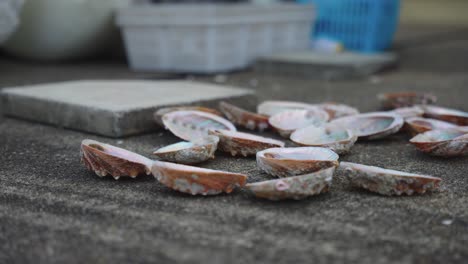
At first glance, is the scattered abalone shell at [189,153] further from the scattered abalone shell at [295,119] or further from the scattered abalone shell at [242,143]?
the scattered abalone shell at [295,119]

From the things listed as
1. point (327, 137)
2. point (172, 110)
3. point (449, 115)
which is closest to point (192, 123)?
point (172, 110)

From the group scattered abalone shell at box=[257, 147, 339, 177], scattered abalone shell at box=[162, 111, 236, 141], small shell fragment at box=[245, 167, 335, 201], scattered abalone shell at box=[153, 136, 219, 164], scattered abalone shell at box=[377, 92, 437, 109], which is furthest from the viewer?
scattered abalone shell at box=[377, 92, 437, 109]

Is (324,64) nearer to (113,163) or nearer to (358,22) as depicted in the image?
(358,22)

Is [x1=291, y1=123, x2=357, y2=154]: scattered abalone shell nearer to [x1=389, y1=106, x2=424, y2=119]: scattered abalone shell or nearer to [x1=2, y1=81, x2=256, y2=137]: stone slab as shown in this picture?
[x1=389, y1=106, x2=424, y2=119]: scattered abalone shell

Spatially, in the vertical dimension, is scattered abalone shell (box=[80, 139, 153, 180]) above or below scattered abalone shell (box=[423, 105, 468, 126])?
below

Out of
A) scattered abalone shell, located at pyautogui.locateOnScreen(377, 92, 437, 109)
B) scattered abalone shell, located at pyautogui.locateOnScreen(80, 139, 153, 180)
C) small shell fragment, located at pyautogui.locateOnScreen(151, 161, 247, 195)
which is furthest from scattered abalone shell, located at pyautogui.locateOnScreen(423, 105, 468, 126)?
scattered abalone shell, located at pyautogui.locateOnScreen(80, 139, 153, 180)

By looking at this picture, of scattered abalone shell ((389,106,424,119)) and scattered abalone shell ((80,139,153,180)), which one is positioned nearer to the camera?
scattered abalone shell ((80,139,153,180))

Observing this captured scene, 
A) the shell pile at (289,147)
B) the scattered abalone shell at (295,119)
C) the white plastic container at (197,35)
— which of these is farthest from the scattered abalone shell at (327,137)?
the white plastic container at (197,35)
